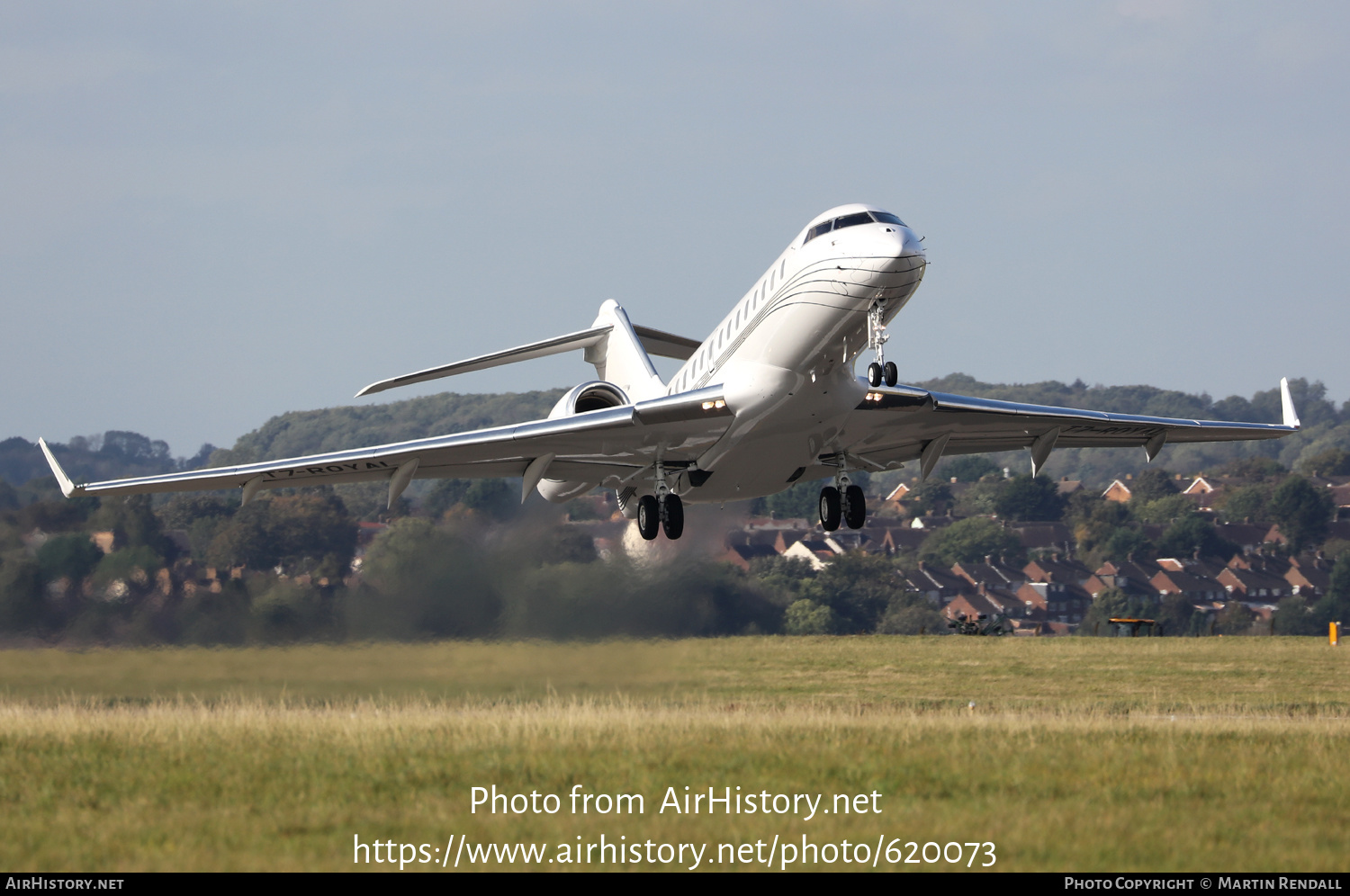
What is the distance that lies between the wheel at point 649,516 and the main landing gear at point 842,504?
2.94m

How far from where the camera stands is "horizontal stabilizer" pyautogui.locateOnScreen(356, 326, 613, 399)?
26438 mm

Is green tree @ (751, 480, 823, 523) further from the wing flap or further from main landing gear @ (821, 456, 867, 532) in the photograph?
main landing gear @ (821, 456, 867, 532)

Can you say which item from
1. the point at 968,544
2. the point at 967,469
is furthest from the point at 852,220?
the point at 967,469

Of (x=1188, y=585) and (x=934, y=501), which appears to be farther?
(x=934, y=501)

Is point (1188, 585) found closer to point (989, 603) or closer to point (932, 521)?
point (989, 603)

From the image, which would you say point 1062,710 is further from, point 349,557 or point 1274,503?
point 1274,503

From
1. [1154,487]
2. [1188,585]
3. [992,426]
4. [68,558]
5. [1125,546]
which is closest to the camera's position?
[992,426]

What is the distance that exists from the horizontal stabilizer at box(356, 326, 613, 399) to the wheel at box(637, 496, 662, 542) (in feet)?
17.5

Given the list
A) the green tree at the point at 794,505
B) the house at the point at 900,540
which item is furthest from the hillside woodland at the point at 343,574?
the house at the point at 900,540

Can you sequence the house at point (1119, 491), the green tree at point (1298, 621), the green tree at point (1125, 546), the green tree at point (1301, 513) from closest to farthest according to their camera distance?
the green tree at point (1298, 621), the green tree at point (1125, 546), the green tree at point (1301, 513), the house at point (1119, 491)

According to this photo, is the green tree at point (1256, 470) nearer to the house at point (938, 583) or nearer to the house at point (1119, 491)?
the house at point (1119, 491)

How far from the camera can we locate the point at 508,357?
2880 cm

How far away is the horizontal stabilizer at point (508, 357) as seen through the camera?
26.4m

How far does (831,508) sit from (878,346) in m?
6.11
